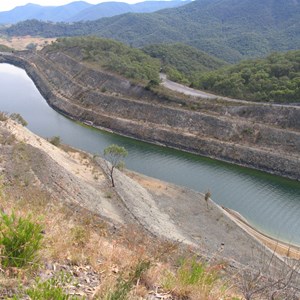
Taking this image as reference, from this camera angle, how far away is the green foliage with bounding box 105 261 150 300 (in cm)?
366

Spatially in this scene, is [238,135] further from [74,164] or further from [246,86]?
[74,164]

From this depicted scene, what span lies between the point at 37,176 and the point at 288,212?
57.2 ft

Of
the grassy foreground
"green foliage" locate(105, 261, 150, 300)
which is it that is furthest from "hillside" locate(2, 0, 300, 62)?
"green foliage" locate(105, 261, 150, 300)

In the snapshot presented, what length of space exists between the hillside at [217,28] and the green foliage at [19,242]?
110 metres

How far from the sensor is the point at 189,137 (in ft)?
123

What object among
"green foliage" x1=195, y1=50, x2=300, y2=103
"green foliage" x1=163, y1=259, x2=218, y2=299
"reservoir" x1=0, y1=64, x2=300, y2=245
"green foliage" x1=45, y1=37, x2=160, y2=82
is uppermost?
"green foliage" x1=45, y1=37, x2=160, y2=82

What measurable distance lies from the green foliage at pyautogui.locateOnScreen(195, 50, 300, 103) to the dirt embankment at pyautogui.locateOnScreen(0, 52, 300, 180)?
3716 millimetres

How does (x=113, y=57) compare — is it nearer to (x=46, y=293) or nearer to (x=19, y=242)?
(x=19, y=242)

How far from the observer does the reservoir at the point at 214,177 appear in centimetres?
2414

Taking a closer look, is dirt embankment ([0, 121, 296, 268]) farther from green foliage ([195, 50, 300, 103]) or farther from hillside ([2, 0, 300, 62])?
hillside ([2, 0, 300, 62])

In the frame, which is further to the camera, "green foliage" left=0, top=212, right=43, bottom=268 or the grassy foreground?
"green foliage" left=0, top=212, right=43, bottom=268

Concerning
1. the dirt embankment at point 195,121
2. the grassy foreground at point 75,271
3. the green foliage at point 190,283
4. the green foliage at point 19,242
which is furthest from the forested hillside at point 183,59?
Answer: the green foliage at point 19,242

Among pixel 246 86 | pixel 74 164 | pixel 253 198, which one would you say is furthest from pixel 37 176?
pixel 246 86

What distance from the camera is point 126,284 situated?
379cm
